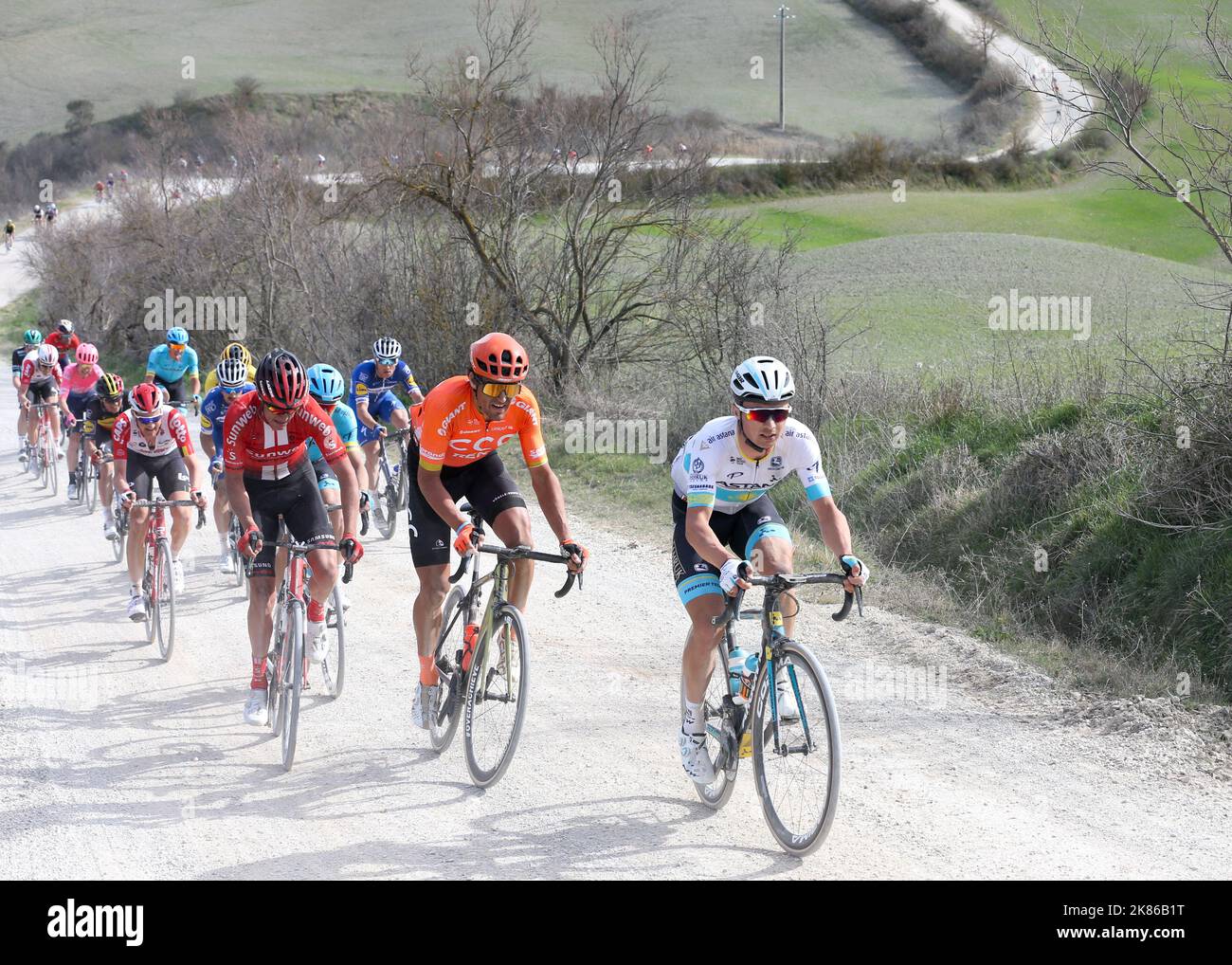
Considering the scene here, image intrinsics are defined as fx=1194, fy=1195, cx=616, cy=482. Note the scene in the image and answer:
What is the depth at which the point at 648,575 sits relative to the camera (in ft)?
35.2

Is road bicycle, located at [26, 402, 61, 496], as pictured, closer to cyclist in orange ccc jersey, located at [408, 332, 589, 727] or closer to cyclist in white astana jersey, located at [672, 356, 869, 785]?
cyclist in orange ccc jersey, located at [408, 332, 589, 727]

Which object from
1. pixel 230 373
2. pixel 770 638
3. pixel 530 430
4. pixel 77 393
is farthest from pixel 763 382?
pixel 77 393

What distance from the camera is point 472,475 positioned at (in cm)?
688

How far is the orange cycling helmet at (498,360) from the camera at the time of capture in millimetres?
6172

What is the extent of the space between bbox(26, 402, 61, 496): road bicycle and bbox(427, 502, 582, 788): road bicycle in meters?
11.7

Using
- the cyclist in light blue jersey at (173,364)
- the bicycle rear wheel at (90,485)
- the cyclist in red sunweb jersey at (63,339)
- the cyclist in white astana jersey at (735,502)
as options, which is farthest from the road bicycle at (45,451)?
the cyclist in white astana jersey at (735,502)

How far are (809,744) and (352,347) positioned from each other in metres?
19.1

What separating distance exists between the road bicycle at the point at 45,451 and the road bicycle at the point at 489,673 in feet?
38.3

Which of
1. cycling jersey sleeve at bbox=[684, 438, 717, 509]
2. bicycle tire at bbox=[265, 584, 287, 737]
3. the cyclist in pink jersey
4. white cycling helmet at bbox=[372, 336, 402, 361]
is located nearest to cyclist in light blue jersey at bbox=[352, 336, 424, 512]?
white cycling helmet at bbox=[372, 336, 402, 361]

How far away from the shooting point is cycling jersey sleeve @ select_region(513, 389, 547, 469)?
656cm

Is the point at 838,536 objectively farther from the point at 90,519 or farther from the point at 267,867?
the point at 90,519

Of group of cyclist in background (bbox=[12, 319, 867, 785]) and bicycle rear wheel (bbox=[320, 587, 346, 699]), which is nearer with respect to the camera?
group of cyclist in background (bbox=[12, 319, 867, 785])

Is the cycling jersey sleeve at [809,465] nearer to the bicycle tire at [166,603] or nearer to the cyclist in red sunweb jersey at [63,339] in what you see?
the bicycle tire at [166,603]

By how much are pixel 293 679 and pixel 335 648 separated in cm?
160
